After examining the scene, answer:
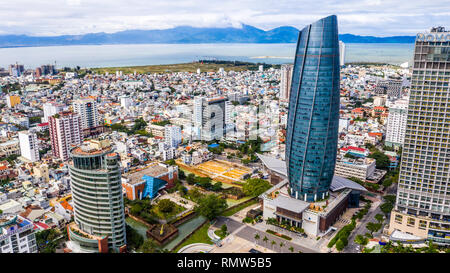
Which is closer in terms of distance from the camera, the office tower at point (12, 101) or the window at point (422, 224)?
the window at point (422, 224)

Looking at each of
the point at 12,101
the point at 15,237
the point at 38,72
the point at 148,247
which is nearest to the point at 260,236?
the point at 148,247

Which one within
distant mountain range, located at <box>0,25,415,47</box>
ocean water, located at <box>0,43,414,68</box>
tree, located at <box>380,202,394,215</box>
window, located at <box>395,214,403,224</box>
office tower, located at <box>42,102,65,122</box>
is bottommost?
tree, located at <box>380,202,394,215</box>

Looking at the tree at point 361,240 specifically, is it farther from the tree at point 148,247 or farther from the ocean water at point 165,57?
the ocean water at point 165,57

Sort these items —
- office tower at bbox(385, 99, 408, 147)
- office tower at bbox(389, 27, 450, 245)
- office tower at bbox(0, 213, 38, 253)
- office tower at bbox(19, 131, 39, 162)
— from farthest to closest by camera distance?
office tower at bbox(385, 99, 408, 147) → office tower at bbox(19, 131, 39, 162) → office tower at bbox(389, 27, 450, 245) → office tower at bbox(0, 213, 38, 253)

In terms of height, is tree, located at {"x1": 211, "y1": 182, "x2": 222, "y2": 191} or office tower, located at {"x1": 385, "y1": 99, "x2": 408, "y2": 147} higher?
office tower, located at {"x1": 385, "y1": 99, "x2": 408, "y2": 147}

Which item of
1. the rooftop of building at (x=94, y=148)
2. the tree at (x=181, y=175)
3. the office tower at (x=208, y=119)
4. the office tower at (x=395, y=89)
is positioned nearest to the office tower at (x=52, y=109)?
the office tower at (x=208, y=119)

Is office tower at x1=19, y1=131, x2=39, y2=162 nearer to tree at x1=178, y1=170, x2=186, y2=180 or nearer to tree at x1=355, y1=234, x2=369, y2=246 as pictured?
tree at x1=178, y1=170, x2=186, y2=180

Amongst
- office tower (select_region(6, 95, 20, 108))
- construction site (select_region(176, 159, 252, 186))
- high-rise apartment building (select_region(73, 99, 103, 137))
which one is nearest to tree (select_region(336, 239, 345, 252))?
construction site (select_region(176, 159, 252, 186))

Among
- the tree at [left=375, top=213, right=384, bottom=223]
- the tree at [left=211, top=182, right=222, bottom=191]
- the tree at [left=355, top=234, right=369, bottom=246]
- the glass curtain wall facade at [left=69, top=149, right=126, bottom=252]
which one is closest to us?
the glass curtain wall facade at [left=69, top=149, right=126, bottom=252]
